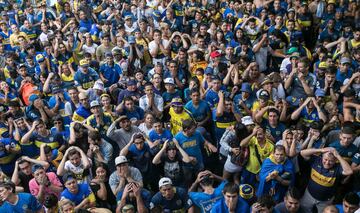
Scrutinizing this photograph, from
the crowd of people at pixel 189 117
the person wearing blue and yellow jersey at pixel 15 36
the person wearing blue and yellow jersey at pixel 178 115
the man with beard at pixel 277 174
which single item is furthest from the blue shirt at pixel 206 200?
the person wearing blue and yellow jersey at pixel 15 36

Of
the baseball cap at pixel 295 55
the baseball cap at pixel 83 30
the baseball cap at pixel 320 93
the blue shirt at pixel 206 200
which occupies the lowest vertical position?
the blue shirt at pixel 206 200

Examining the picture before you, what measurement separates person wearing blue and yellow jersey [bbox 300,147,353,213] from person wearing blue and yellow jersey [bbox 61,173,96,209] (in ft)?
→ 9.43

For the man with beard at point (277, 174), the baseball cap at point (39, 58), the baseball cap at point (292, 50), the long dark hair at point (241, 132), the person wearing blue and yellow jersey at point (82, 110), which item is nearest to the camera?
the man with beard at point (277, 174)

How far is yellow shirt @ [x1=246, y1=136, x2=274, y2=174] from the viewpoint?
5.95 m

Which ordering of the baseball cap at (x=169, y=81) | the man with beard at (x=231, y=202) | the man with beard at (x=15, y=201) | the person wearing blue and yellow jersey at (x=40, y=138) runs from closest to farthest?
1. the man with beard at (x=231, y=202)
2. the man with beard at (x=15, y=201)
3. the person wearing blue and yellow jersey at (x=40, y=138)
4. the baseball cap at (x=169, y=81)

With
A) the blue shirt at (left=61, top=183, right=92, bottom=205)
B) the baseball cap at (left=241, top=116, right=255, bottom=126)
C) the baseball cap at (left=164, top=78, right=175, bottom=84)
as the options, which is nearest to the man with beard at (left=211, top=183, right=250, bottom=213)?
the baseball cap at (left=241, top=116, right=255, bottom=126)

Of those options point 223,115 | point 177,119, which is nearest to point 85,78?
point 177,119

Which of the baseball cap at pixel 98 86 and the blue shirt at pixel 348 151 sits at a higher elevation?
the baseball cap at pixel 98 86

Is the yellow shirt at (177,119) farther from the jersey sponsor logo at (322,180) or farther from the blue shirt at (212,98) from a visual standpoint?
the jersey sponsor logo at (322,180)

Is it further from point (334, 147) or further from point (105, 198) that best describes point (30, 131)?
point (334, 147)

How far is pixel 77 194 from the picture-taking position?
18.1 feet

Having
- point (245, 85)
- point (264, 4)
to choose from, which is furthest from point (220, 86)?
point (264, 4)

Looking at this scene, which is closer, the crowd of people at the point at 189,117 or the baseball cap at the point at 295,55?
the crowd of people at the point at 189,117

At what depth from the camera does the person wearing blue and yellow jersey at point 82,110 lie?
734cm
